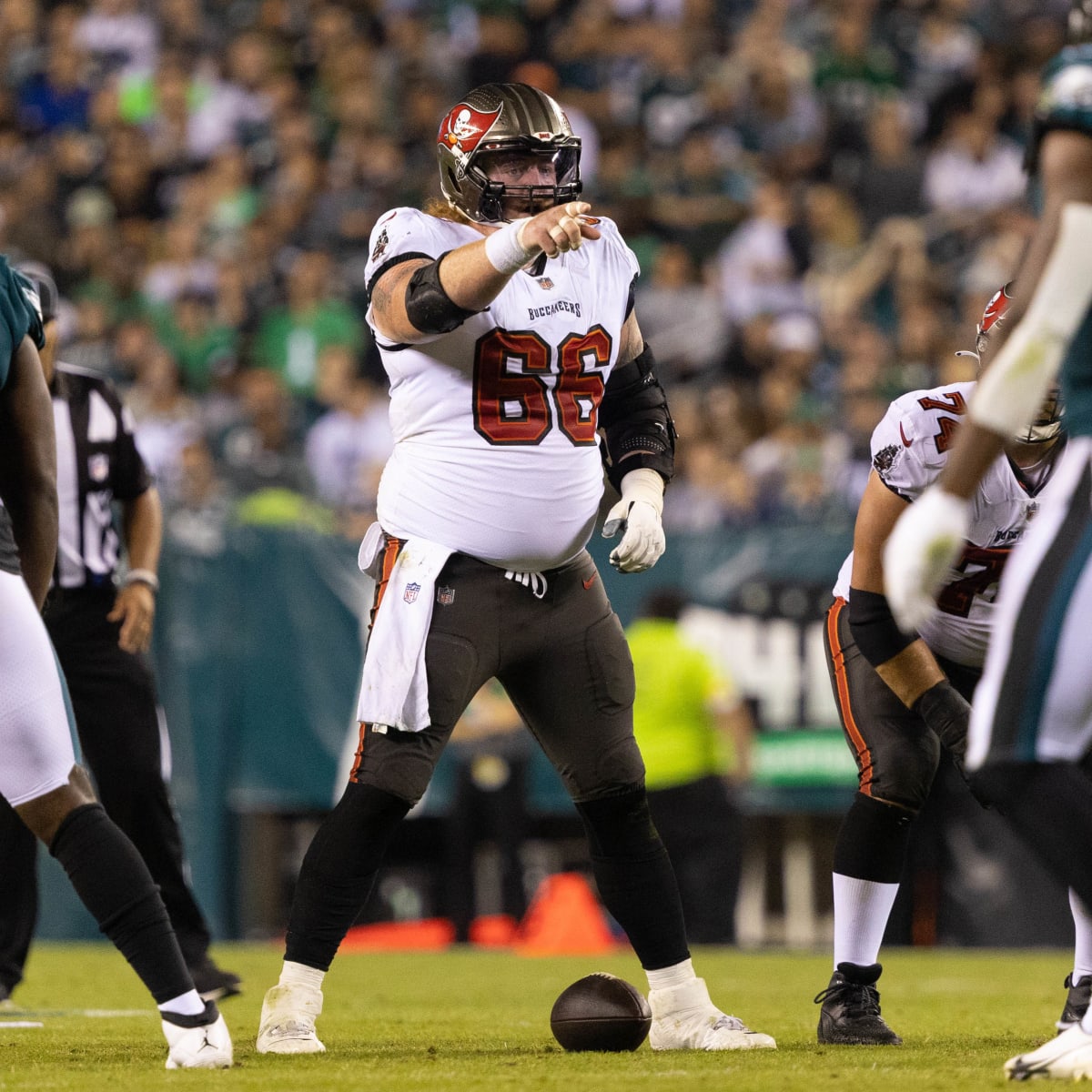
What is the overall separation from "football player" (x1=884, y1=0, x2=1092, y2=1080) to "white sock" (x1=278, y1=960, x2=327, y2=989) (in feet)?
5.08

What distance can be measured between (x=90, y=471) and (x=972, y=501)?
3001mm

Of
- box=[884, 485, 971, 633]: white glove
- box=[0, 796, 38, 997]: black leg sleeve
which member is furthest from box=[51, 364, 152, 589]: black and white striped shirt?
box=[884, 485, 971, 633]: white glove

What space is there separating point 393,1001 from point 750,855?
11.8 feet

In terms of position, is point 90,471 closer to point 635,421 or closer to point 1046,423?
point 635,421

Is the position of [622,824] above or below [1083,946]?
above

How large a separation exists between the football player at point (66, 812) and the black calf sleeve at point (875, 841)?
1.64 metres

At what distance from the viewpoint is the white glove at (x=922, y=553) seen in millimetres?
3221

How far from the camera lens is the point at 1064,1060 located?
3.53 m

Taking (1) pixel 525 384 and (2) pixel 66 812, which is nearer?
(2) pixel 66 812

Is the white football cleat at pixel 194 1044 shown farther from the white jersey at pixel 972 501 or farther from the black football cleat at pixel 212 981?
the black football cleat at pixel 212 981

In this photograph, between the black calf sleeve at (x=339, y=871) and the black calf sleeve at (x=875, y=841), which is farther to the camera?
the black calf sleeve at (x=875, y=841)

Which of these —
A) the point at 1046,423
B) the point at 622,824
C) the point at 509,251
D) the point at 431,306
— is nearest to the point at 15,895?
the point at 622,824

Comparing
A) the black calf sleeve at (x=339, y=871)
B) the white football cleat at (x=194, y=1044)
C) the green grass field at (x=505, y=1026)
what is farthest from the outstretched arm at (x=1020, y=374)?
the white football cleat at (x=194, y=1044)

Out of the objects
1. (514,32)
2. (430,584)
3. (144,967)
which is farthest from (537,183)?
(514,32)
